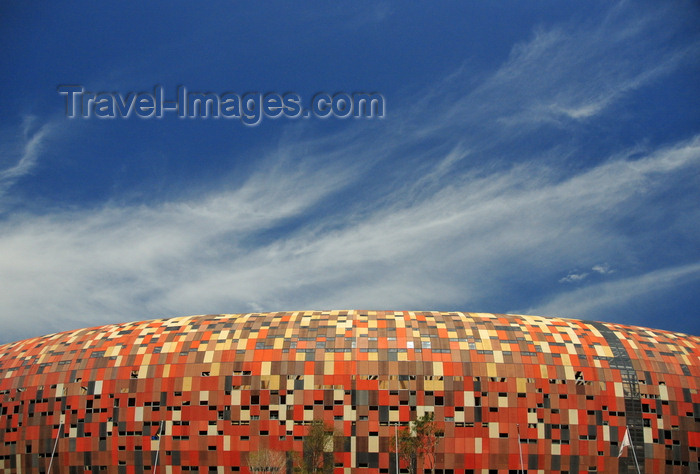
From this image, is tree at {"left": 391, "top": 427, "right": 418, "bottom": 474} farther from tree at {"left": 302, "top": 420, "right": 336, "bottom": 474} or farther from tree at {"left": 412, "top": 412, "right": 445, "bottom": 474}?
tree at {"left": 302, "top": 420, "right": 336, "bottom": 474}

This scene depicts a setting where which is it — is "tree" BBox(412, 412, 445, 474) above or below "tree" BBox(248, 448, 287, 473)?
above

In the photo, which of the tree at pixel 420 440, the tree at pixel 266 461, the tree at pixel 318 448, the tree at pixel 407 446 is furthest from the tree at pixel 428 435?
the tree at pixel 266 461

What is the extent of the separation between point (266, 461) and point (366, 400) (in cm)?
1922

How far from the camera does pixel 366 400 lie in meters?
118

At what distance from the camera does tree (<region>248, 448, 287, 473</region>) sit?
373ft

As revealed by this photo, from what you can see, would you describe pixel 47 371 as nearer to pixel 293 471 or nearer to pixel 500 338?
pixel 293 471

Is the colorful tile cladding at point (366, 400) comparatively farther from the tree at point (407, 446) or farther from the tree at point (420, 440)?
the tree at point (420, 440)

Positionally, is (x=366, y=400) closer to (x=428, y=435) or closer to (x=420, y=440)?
(x=420, y=440)

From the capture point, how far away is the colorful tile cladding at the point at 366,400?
118 m

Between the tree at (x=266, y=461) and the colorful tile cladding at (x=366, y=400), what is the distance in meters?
1.37

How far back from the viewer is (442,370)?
394 feet

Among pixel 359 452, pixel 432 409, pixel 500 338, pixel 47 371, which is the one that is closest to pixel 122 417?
pixel 47 371

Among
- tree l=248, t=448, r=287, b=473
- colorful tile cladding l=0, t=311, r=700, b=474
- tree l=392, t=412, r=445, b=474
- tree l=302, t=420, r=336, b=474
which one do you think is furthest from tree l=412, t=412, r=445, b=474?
tree l=248, t=448, r=287, b=473

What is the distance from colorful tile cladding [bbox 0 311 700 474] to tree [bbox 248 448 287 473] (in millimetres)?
1372
